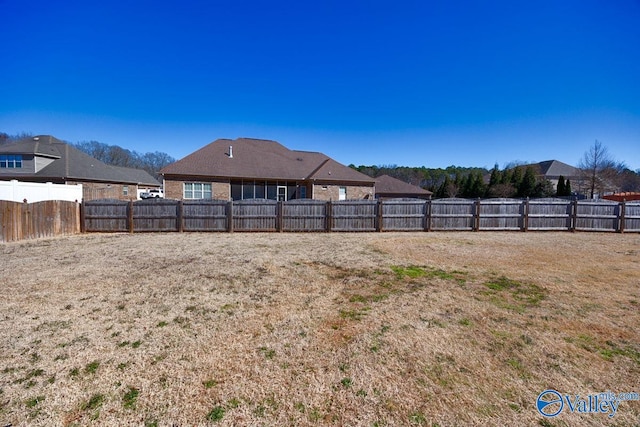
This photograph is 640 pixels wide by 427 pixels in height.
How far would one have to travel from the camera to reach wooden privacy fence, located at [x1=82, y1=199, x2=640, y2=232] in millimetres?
13211

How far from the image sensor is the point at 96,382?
8.96 feet

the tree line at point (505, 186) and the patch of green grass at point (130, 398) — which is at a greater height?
the tree line at point (505, 186)

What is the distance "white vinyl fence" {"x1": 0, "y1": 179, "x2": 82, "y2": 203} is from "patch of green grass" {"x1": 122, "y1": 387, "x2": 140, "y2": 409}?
1271cm

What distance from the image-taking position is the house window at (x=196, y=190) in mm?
20594

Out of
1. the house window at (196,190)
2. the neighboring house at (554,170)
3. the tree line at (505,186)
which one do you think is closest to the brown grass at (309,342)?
the house window at (196,190)

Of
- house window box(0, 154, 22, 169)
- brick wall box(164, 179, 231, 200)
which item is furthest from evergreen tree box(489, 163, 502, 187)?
house window box(0, 154, 22, 169)

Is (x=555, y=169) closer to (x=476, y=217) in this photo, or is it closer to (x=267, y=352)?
(x=476, y=217)

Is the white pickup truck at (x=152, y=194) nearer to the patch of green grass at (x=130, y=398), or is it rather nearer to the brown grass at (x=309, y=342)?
the brown grass at (x=309, y=342)

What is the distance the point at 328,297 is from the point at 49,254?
871 centimetres

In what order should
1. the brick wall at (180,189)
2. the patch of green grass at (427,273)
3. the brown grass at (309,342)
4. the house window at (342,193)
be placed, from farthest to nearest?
1. the house window at (342,193)
2. the brick wall at (180,189)
3. the patch of green grass at (427,273)
4. the brown grass at (309,342)

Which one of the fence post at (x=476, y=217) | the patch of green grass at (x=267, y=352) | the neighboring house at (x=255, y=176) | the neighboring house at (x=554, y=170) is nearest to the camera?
the patch of green grass at (x=267, y=352)

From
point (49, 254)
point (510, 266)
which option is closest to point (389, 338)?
point (510, 266)

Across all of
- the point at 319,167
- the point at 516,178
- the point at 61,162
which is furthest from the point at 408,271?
the point at 516,178

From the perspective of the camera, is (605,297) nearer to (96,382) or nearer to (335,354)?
(335,354)
